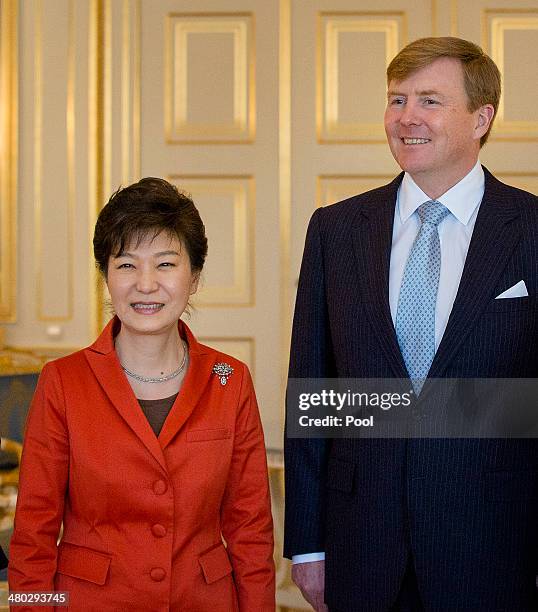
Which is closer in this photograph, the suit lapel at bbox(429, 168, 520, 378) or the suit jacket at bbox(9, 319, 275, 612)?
the suit jacket at bbox(9, 319, 275, 612)

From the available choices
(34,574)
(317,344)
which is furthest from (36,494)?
(317,344)

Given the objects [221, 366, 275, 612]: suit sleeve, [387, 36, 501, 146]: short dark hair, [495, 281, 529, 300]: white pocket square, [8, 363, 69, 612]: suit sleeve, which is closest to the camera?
[8, 363, 69, 612]: suit sleeve

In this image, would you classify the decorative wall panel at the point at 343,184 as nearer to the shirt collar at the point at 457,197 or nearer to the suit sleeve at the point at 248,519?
the shirt collar at the point at 457,197

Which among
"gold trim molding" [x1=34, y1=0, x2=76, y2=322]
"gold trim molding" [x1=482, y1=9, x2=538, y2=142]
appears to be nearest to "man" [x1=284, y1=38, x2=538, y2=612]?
"gold trim molding" [x1=482, y1=9, x2=538, y2=142]

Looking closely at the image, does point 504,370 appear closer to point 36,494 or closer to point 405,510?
point 405,510

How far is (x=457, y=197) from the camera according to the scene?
6.57 ft

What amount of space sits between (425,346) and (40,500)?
76 centimetres

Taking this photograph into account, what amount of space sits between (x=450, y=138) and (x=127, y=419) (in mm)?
844

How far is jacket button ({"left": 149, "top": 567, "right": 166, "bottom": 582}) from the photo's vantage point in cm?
167

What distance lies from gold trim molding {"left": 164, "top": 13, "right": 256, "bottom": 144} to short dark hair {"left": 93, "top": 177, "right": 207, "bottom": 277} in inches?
109

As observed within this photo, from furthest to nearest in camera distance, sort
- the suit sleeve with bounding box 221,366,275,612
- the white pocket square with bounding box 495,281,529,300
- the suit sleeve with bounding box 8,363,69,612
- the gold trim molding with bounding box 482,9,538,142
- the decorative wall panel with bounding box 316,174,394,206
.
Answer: the decorative wall panel with bounding box 316,174,394,206, the gold trim molding with bounding box 482,9,538,142, the white pocket square with bounding box 495,281,529,300, the suit sleeve with bounding box 221,366,275,612, the suit sleeve with bounding box 8,363,69,612

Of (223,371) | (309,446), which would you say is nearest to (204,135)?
(309,446)

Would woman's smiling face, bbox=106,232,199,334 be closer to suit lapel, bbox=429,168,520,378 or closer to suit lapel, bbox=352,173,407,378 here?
suit lapel, bbox=352,173,407,378

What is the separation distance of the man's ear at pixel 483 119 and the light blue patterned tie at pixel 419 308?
254 mm
